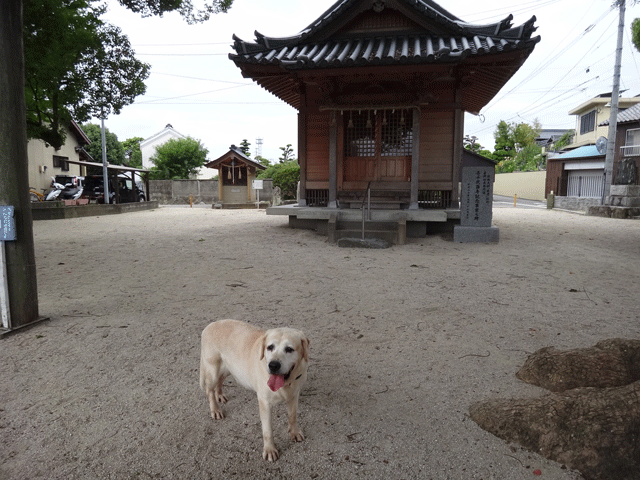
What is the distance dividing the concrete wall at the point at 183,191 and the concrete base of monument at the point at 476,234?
24.4 m

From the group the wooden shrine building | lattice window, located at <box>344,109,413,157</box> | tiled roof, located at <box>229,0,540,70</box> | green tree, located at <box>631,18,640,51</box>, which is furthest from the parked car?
green tree, located at <box>631,18,640,51</box>

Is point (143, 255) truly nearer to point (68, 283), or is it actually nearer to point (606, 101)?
point (68, 283)

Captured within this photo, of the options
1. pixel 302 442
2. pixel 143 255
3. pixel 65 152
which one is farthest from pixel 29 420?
pixel 65 152

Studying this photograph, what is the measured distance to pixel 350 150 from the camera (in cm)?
1148

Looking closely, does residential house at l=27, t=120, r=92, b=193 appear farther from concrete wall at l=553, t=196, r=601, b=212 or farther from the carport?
concrete wall at l=553, t=196, r=601, b=212

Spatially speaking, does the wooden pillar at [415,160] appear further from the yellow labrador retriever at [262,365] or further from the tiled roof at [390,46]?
the yellow labrador retriever at [262,365]

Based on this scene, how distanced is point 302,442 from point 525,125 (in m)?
51.4

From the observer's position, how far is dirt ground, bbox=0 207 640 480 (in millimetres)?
2312

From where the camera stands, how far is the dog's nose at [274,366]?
7.03ft

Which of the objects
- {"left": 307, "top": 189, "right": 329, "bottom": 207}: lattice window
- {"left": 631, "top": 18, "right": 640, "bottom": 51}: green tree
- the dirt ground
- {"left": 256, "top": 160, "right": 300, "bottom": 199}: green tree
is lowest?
the dirt ground

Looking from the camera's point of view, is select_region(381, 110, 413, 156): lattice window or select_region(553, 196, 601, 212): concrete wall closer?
select_region(381, 110, 413, 156): lattice window

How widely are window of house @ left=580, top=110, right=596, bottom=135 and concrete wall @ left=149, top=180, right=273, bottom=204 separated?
31.8 m

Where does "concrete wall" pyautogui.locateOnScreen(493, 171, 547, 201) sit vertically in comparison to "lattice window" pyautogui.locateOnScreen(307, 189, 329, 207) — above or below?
above

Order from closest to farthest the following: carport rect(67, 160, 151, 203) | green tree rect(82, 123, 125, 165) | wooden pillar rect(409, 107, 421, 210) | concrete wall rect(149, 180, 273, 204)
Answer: wooden pillar rect(409, 107, 421, 210) < carport rect(67, 160, 151, 203) < concrete wall rect(149, 180, 273, 204) < green tree rect(82, 123, 125, 165)
